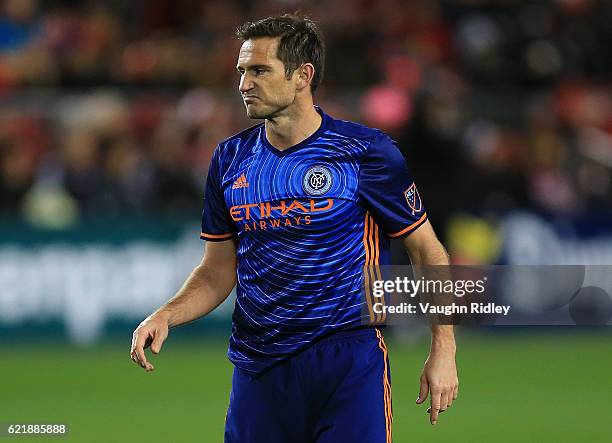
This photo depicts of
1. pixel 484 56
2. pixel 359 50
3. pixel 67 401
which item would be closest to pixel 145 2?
pixel 359 50

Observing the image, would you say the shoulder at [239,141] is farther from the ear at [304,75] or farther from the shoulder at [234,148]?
the ear at [304,75]

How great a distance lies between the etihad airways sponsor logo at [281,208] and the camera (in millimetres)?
5441

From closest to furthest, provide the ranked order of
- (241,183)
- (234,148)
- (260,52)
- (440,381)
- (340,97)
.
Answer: (440,381) → (260,52) → (241,183) → (234,148) → (340,97)

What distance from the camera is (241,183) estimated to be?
5.62 metres

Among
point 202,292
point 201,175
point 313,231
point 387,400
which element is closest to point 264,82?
point 313,231

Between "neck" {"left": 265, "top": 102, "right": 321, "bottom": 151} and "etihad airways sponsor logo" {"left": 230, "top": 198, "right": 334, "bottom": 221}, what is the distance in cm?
26

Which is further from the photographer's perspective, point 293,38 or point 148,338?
point 293,38

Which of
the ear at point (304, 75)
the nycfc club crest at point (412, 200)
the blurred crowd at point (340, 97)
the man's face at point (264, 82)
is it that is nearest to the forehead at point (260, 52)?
the man's face at point (264, 82)

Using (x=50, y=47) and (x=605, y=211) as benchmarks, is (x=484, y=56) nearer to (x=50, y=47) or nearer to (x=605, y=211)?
(x=605, y=211)

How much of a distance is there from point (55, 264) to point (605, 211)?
19.5ft

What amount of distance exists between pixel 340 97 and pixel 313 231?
9756 millimetres

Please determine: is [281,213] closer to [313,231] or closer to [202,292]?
[313,231]

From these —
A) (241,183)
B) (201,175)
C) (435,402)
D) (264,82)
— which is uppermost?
(201,175)

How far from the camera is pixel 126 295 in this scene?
44.7ft
